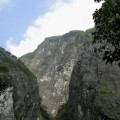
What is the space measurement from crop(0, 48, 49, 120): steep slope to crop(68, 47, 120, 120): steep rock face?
41.8 feet

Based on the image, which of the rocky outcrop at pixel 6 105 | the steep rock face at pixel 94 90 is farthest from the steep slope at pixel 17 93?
the steep rock face at pixel 94 90

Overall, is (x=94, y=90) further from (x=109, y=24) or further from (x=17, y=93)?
(x=109, y=24)

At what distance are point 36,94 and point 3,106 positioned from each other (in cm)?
3977

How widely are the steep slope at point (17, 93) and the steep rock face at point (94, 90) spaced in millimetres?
12727

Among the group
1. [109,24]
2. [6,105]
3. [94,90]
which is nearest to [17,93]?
[6,105]

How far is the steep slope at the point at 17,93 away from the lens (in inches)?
3519

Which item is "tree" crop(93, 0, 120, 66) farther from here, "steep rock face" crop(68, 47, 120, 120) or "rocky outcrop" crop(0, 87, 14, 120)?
"rocky outcrop" crop(0, 87, 14, 120)

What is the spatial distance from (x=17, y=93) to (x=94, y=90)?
21.1 metres

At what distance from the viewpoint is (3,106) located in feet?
289

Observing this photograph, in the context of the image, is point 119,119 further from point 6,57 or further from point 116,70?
point 6,57

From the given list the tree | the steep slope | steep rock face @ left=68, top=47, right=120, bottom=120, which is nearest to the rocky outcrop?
the steep slope

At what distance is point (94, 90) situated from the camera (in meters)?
93.9

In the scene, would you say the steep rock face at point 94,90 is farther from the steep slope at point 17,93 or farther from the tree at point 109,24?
the tree at point 109,24

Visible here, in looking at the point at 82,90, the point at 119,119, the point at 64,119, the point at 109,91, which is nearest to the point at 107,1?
the point at 119,119
